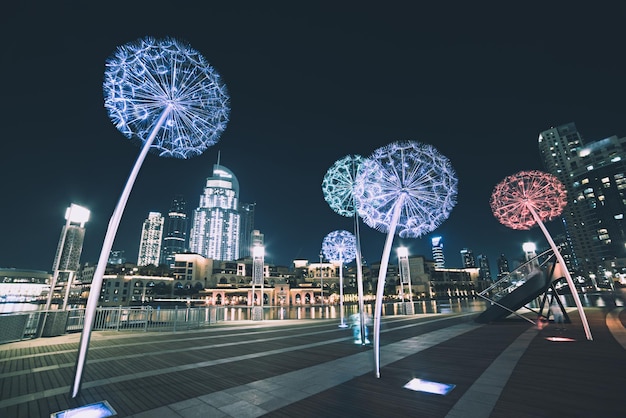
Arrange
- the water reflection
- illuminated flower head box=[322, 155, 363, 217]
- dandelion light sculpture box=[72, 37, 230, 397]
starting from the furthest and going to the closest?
1. the water reflection
2. illuminated flower head box=[322, 155, 363, 217]
3. dandelion light sculpture box=[72, 37, 230, 397]

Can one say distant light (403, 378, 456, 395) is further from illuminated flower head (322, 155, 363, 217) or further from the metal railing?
the metal railing

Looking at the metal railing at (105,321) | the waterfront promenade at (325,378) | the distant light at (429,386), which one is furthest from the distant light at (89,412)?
the metal railing at (105,321)

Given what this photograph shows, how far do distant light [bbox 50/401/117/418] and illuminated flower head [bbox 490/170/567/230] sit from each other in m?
21.5

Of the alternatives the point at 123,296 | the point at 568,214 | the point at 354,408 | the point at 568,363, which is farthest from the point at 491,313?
the point at 568,214

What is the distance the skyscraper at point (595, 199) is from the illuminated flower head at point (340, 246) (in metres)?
158

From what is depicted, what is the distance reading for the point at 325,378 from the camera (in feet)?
26.5

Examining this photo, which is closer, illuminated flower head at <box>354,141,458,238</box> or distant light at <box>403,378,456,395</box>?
distant light at <box>403,378,456,395</box>

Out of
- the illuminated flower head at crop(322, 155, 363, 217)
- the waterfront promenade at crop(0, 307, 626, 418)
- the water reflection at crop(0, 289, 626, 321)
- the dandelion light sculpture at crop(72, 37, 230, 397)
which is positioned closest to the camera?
the waterfront promenade at crop(0, 307, 626, 418)

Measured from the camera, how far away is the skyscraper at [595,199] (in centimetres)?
13150

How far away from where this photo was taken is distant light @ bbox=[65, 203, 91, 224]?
59.7 ft

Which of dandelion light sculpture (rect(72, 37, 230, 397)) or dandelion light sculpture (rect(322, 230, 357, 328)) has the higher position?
dandelion light sculpture (rect(72, 37, 230, 397))

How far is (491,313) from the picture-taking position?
21.4m

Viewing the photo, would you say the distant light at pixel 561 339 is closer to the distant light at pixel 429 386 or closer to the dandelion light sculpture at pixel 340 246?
the distant light at pixel 429 386

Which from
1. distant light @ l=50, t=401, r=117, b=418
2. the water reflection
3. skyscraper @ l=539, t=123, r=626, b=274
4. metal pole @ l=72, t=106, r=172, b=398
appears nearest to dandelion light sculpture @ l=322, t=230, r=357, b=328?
the water reflection
